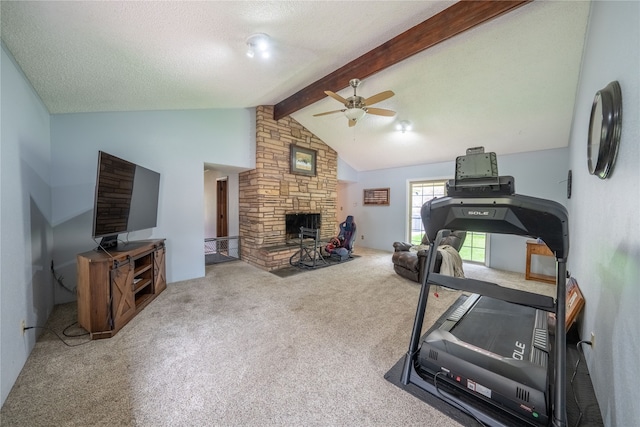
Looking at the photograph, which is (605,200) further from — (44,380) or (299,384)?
(44,380)

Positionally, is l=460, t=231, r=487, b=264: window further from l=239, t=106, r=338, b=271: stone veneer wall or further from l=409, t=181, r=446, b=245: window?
l=239, t=106, r=338, b=271: stone veneer wall

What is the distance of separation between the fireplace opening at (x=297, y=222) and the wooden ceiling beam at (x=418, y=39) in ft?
8.44

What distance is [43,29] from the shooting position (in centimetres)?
167

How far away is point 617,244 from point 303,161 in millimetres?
4780

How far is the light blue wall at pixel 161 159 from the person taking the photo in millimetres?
2928

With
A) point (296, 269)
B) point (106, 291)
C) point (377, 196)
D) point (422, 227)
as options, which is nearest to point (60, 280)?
point (106, 291)

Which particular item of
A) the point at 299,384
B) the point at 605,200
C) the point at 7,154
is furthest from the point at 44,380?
the point at 605,200

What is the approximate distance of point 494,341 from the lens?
1763 mm

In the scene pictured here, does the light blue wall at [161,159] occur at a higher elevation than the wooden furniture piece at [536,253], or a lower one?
higher

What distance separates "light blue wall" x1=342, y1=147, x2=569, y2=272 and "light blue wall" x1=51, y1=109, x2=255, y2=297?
353 cm

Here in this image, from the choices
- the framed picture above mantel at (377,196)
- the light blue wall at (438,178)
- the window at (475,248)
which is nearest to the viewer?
the light blue wall at (438,178)

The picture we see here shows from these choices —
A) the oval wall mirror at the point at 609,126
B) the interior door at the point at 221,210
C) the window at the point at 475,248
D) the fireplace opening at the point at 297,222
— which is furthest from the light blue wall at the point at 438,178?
the interior door at the point at 221,210

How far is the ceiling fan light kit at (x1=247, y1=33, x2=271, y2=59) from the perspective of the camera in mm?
2205

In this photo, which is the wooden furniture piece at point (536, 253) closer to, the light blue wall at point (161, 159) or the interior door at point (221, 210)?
the light blue wall at point (161, 159)
